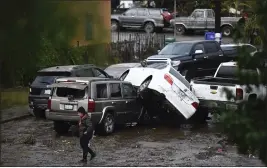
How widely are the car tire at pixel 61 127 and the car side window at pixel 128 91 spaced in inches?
76.5

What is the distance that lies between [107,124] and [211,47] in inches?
396

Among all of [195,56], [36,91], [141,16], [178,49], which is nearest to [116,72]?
[36,91]

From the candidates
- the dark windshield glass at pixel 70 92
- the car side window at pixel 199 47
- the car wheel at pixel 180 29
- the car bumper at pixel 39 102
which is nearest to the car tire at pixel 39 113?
the car bumper at pixel 39 102

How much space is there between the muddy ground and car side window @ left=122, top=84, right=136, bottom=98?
1.10m

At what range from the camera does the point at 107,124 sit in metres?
15.5

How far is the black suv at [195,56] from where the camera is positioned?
22.5 metres

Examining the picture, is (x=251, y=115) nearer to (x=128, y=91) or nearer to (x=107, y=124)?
(x=107, y=124)

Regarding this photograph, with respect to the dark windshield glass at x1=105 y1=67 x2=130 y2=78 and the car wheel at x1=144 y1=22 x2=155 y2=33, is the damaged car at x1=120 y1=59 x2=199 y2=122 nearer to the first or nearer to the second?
the dark windshield glass at x1=105 y1=67 x2=130 y2=78

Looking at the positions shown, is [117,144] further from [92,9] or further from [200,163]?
[92,9]

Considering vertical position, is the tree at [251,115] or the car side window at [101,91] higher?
the tree at [251,115]

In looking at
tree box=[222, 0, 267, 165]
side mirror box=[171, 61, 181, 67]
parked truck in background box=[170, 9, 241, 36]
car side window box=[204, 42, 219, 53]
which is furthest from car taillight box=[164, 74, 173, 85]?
parked truck in background box=[170, 9, 241, 36]

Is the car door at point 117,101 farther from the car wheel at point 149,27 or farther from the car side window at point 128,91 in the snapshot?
the car wheel at point 149,27

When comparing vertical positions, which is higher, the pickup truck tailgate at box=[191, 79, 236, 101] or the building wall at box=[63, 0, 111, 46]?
the building wall at box=[63, 0, 111, 46]

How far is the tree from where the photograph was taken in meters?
3.75
